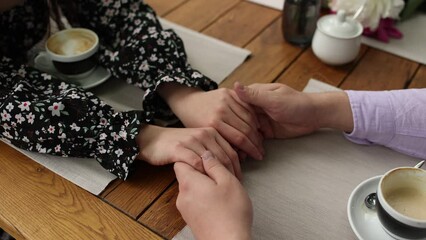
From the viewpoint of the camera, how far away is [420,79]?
746mm

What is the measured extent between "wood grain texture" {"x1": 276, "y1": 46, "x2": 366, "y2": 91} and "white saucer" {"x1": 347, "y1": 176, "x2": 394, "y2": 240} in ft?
0.78

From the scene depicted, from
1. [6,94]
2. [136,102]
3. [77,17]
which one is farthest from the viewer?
[77,17]

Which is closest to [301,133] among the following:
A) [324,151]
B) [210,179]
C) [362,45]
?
[324,151]

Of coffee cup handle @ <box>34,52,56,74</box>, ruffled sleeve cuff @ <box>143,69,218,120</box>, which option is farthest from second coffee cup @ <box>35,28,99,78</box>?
ruffled sleeve cuff @ <box>143,69,218,120</box>

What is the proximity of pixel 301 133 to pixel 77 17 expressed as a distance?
478 mm

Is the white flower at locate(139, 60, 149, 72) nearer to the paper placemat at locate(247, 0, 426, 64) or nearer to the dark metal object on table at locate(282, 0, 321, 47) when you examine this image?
the dark metal object on table at locate(282, 0, 321, 47)

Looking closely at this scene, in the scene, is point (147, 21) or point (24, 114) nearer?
point (24, 114)

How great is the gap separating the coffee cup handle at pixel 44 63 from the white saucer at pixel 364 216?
1.74 feet

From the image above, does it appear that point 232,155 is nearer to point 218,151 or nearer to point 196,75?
point 218,151

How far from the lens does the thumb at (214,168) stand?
0.52 meters

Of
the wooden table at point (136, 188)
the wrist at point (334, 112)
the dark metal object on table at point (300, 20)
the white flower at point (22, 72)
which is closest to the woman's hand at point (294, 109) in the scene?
the wrist at point (334, 112)

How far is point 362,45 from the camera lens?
33.0 inches

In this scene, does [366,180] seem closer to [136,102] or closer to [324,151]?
[324,151]

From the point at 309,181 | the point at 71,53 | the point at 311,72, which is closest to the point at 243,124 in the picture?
the point at 309,181
